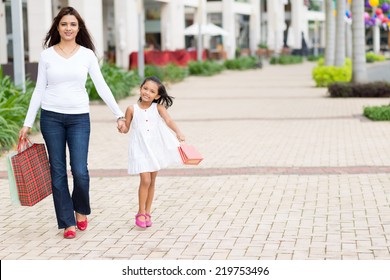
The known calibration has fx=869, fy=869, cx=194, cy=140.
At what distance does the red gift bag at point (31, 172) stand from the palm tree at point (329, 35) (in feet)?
81.4

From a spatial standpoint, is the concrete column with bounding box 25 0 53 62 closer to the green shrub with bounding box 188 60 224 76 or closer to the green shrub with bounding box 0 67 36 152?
the green shrub with bounding box 0 67 36 152

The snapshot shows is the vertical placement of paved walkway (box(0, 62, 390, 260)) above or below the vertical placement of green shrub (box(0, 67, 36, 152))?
below

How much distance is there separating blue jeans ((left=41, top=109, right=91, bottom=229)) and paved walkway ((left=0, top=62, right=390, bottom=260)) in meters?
0.28

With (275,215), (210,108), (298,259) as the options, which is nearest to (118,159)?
(275,215)

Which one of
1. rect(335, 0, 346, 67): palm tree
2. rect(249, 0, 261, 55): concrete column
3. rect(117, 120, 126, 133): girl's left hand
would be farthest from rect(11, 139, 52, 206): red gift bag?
rect(249, 0, 261, 55): concrete column

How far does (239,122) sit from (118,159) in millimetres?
5714

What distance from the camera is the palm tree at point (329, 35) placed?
31156 mm

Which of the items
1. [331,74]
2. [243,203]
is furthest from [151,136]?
[331,74]

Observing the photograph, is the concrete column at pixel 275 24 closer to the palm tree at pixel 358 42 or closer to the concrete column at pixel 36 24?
the concrete column at pixel 36 24

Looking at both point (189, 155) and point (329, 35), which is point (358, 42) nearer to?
point (329, 35)

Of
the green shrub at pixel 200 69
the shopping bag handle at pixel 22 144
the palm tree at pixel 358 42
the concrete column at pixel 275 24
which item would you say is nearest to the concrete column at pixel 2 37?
the green shrub at pixel 200 69

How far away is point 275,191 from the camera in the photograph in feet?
30.6

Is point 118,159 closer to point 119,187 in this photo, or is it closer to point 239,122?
point 119,187

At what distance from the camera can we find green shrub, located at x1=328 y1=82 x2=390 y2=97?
24016 mm
